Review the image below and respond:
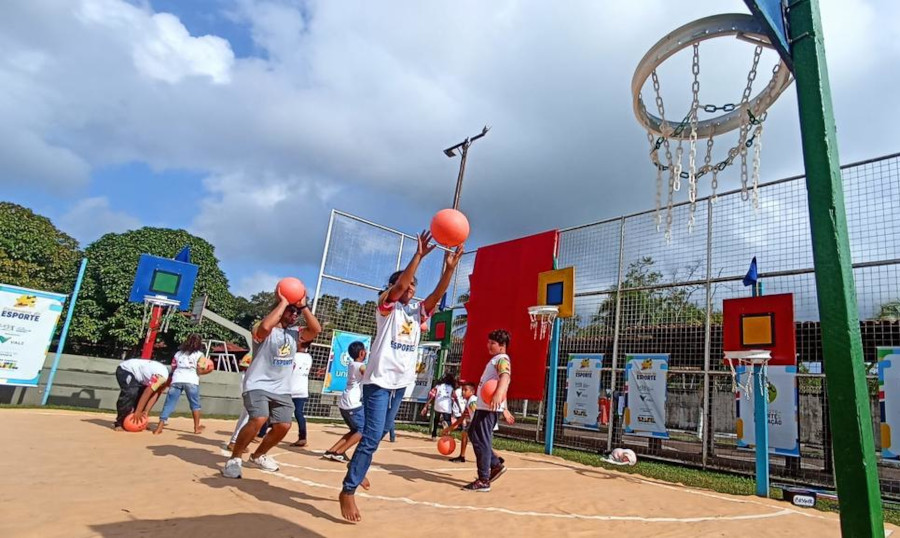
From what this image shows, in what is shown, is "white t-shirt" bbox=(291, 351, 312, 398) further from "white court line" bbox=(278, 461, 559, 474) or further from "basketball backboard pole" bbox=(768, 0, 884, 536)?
"basketball backboard pole" bbox=(768, 0, 884, 536)

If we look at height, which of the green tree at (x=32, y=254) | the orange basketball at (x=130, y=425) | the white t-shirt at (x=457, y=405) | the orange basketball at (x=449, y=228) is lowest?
the orange basketball at (x=130, y=425)

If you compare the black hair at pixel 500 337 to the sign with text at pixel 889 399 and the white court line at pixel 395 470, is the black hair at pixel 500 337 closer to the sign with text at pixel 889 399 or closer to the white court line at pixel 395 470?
the white court line at pixel 395 470

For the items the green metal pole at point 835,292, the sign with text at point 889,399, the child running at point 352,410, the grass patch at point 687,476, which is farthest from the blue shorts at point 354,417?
the sign with text at point 889,399

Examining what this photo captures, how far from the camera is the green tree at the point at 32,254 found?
2309 cm

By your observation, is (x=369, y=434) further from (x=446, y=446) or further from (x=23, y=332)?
(x=23, y=332)

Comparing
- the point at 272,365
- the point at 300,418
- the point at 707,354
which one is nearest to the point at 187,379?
the point at 300,418

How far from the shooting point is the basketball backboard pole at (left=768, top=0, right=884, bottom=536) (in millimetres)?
2557

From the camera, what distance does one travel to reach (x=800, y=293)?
818cm

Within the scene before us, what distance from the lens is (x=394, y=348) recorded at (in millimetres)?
4301

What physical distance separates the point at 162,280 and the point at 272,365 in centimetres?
847

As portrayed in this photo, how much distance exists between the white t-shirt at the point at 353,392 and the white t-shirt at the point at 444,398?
343 centimetres

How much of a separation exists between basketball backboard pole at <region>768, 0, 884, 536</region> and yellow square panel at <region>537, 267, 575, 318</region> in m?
7.27

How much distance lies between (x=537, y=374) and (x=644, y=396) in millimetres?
2281

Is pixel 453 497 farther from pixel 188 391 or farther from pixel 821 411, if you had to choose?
pixel 821 411
